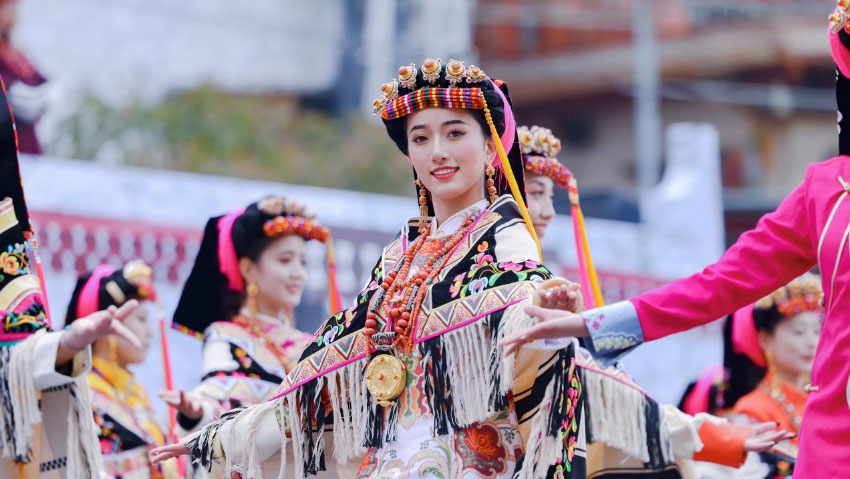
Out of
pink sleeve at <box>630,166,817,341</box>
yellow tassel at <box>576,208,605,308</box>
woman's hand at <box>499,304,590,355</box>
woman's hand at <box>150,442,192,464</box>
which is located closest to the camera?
woman's hand at <box>499,304,590,355</box>

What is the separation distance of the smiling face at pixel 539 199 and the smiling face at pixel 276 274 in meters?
1.35

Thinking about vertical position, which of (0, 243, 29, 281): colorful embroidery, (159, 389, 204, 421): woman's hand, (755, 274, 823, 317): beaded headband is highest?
(0, 243, 29, 281): colorful embroidery

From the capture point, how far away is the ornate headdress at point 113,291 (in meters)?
7.40

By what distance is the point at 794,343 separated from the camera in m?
6.88

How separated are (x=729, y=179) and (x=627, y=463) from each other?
59.9 feet

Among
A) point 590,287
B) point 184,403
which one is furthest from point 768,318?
point 184,403

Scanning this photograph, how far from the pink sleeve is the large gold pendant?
0.76 m

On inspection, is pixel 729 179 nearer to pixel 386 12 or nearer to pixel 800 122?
pixel 800 122

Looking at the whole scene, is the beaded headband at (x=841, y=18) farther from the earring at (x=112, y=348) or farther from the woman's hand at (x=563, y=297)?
the earring at (x=112, y=348)

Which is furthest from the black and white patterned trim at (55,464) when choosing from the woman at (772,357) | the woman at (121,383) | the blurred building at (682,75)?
the blurred building at (682,75)

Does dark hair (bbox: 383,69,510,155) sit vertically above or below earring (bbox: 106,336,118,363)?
above

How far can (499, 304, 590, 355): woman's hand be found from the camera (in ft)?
12.1

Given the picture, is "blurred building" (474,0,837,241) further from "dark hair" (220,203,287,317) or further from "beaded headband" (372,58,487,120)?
"beaded headband" (372,58,487,120)

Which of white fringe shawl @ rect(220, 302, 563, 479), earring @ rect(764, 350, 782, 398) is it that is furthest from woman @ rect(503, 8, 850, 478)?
Result: earring @ rect(764, 350, 782, 398)
